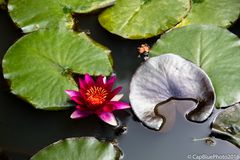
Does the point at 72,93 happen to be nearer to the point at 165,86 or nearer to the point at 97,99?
the point at 97,99

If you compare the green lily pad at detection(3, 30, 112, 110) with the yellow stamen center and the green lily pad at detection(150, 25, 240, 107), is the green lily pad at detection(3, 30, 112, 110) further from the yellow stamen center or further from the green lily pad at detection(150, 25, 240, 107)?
the green lily pad at detection(150, 25, 240, 107)

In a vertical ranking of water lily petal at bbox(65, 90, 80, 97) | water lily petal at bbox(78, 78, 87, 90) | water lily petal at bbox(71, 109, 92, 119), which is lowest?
water lily petal at bbox(71, 109, 92, 119)

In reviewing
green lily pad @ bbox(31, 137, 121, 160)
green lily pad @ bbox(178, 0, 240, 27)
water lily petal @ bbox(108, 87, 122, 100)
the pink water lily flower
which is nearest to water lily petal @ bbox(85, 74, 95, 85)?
the pink water lily flower

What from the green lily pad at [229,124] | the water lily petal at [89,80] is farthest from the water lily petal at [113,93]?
the green lily pad at [229,124]

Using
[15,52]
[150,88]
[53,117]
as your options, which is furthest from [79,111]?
[15,52]

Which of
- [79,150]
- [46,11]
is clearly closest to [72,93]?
[79,150]

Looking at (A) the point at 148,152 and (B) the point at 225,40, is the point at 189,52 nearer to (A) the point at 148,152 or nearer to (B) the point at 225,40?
(B) the point at 225,40

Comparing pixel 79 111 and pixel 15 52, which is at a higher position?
pixel 15 52
